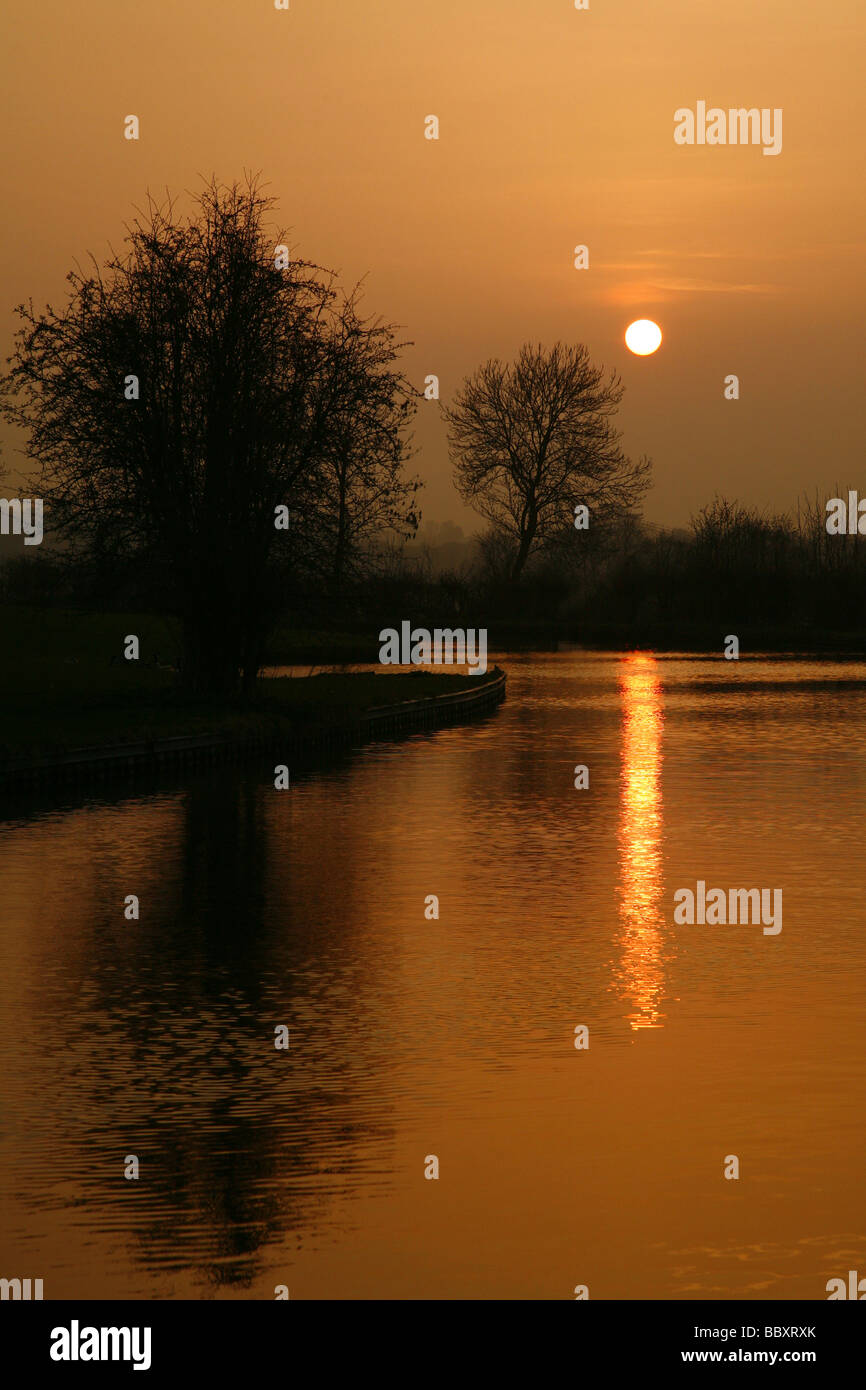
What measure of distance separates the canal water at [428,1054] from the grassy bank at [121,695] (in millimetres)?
4890

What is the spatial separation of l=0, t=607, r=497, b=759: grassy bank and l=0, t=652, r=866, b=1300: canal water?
193 inches

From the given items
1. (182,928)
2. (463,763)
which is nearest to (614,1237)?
(182,928)

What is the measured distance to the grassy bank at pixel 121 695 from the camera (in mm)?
21875

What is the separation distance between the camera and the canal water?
18.6 feet

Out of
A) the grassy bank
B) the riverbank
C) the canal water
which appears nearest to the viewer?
the canal water

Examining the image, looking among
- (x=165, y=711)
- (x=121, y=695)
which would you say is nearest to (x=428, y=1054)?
(x=165, y=711)

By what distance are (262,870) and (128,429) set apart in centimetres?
1454

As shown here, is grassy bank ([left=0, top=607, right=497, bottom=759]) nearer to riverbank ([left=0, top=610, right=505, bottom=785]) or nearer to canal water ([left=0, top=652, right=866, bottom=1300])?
riverbank ([left=0, top=610, right=505, bottom=785])

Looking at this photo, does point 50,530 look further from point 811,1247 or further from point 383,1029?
point 811,1247

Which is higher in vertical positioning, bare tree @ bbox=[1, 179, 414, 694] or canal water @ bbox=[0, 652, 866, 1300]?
bare tree @ bbox=[1, 179, 414, 694]

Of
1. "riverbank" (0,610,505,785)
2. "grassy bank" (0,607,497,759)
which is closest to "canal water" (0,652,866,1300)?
"riverbank" (0,610,505,785)

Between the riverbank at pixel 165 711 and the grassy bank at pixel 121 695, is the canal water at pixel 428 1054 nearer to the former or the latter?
the riverbank at pixel 165 711

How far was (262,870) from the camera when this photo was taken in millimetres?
13648

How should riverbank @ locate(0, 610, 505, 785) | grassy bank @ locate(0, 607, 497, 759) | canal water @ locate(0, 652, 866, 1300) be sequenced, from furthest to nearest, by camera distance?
grassy bank @ locate(0, 607, 497, 759), riverbank @ locate(0, 610, 505, 785), canal water @ locate(0, 652, 866, 1300)
